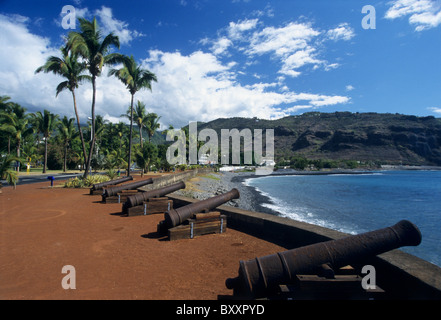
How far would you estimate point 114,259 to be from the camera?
14.7 feet

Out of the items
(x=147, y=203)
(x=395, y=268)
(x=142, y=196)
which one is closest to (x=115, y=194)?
(x=142, y=196)

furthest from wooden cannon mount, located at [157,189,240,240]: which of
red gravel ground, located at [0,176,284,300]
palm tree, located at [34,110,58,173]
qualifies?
palm tree, located at [34,110,58,173]

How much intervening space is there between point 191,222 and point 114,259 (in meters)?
1.81

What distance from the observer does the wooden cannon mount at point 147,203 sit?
811cm

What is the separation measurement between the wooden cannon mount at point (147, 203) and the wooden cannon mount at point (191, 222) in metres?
2.50

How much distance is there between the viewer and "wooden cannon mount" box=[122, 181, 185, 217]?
26.6 feet

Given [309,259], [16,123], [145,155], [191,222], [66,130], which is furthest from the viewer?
[66,130]

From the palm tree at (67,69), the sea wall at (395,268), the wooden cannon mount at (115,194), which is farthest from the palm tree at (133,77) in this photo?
the sea wall at (395,268)

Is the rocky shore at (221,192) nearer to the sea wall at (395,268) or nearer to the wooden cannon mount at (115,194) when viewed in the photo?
the wooden cannon mount at (115,194)

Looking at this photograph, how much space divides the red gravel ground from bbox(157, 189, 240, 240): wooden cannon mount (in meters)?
0.19

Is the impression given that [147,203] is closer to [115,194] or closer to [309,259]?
[115,194]

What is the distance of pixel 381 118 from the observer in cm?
18338

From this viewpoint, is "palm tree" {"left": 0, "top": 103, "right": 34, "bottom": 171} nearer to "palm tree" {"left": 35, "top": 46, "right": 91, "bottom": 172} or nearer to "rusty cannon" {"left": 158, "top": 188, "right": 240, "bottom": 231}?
"palm tree" {"left": 35, "top": 46, "right": 91, "bottom": 172}
